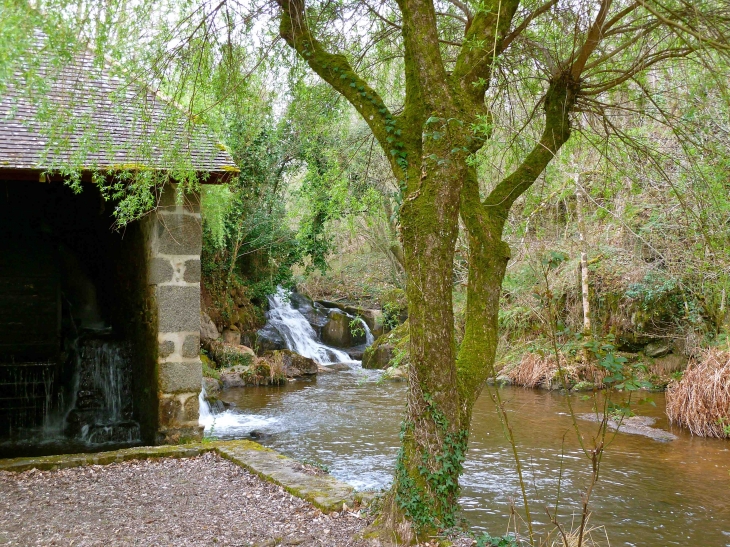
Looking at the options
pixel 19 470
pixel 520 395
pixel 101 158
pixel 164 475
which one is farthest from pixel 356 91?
pixel 520 395

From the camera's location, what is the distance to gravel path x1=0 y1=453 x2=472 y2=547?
11.7 feet

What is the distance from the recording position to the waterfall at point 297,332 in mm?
15773

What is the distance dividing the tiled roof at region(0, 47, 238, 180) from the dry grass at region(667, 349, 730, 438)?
6753 millimetres

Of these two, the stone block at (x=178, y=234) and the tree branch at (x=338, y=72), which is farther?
the stone block at (x=178, y=234)

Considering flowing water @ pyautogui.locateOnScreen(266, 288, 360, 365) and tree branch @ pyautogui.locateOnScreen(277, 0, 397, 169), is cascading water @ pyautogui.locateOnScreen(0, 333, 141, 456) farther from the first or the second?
flowing water @ pyautogui.locateOnScreen(266, 288, 360, 365)

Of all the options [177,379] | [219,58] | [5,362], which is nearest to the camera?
[219,58]

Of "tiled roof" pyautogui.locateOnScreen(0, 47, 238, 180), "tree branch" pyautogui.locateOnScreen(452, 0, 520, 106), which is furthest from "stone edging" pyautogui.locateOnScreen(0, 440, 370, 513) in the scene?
"tree branch" pyautogui.locateOnScreen(452, 0, 520, 106)

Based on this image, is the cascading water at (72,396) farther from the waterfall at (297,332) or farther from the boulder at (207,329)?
the waterfall at (297,332)

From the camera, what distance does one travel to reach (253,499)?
4.21 metres

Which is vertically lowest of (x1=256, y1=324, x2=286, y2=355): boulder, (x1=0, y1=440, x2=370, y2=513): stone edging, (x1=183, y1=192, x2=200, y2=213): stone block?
(x1=0, y1=440, x2=370, y2=513): stone edging

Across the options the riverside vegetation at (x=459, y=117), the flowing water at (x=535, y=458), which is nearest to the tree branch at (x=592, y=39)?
the riverside vegetation at (x=459, y=117)

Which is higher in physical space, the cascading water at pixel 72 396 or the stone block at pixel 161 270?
the stone block at pixel 161 270

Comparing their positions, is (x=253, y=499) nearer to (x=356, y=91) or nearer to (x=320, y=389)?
(x=356, y=91)

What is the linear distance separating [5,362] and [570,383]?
9405mm
